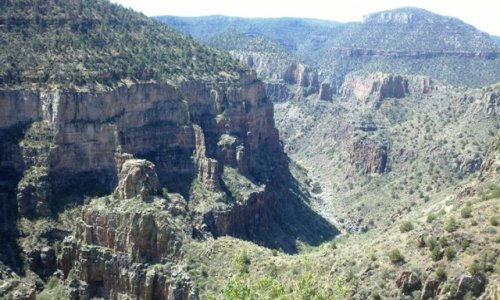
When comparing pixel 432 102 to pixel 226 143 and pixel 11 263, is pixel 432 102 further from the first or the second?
pixel 11 263

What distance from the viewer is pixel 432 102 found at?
184 m

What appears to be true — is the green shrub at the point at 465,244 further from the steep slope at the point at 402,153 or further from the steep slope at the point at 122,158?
the steep slope at the point at 402,153

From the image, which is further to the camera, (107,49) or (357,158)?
(357,158)

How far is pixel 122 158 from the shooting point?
3841 inches

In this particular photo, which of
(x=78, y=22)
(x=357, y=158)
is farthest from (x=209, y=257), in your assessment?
(x=357, y=158)

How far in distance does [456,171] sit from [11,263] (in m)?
90.8

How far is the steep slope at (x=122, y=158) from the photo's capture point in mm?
70438

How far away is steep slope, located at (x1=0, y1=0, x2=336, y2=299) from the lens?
70.4 m

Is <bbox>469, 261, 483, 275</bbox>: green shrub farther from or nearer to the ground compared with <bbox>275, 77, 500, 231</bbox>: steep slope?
farther from the ground

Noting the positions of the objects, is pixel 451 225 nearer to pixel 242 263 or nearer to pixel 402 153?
pixel 242 263

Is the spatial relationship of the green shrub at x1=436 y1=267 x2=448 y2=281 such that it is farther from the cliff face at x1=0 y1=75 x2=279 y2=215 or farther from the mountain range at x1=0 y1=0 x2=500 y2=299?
the cliff face at x1=0 y1=75 x2=279 y2=215

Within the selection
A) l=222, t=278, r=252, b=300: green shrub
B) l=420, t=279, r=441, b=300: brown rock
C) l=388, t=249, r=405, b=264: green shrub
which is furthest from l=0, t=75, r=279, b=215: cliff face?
l=420, t=279, r=441, b=300: brown rock

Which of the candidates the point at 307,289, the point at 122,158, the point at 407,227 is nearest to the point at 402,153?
the point at 122,158

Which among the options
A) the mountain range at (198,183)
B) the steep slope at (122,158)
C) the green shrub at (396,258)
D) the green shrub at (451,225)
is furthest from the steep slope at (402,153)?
the green shrub at (396,258)
